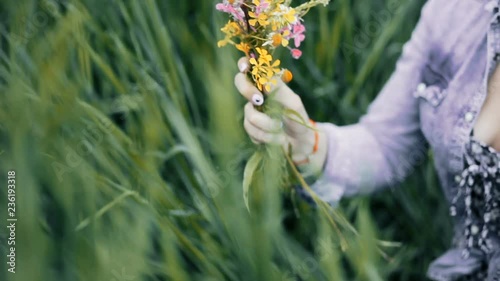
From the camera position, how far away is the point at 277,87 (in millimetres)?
1118

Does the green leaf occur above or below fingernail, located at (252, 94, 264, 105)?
below

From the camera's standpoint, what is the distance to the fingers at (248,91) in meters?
1.11

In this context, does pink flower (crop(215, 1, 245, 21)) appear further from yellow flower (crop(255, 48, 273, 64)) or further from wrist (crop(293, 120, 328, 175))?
wrist (crop(293, 120, 328, 175))

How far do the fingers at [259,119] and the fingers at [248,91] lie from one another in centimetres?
1

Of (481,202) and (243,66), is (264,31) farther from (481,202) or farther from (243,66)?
(481,202)

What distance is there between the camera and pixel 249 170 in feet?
3.69

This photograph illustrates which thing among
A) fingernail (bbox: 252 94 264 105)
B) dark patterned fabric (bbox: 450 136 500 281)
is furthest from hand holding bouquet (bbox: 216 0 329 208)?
dark patterned fabric (bbox: 450 136 500 281)

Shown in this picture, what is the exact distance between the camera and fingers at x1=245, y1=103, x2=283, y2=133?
1.12 meters

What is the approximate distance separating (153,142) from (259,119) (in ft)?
0.47

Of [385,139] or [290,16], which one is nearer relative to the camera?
[290,16]

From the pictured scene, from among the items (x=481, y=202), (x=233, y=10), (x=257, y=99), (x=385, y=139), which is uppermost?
(x=233, y=10)

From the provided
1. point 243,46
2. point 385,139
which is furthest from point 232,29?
point 385,139

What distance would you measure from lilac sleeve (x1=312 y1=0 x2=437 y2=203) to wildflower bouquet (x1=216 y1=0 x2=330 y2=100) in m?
0.13

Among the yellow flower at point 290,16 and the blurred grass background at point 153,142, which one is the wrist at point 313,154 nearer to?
the blurred grass background at point 153,142
